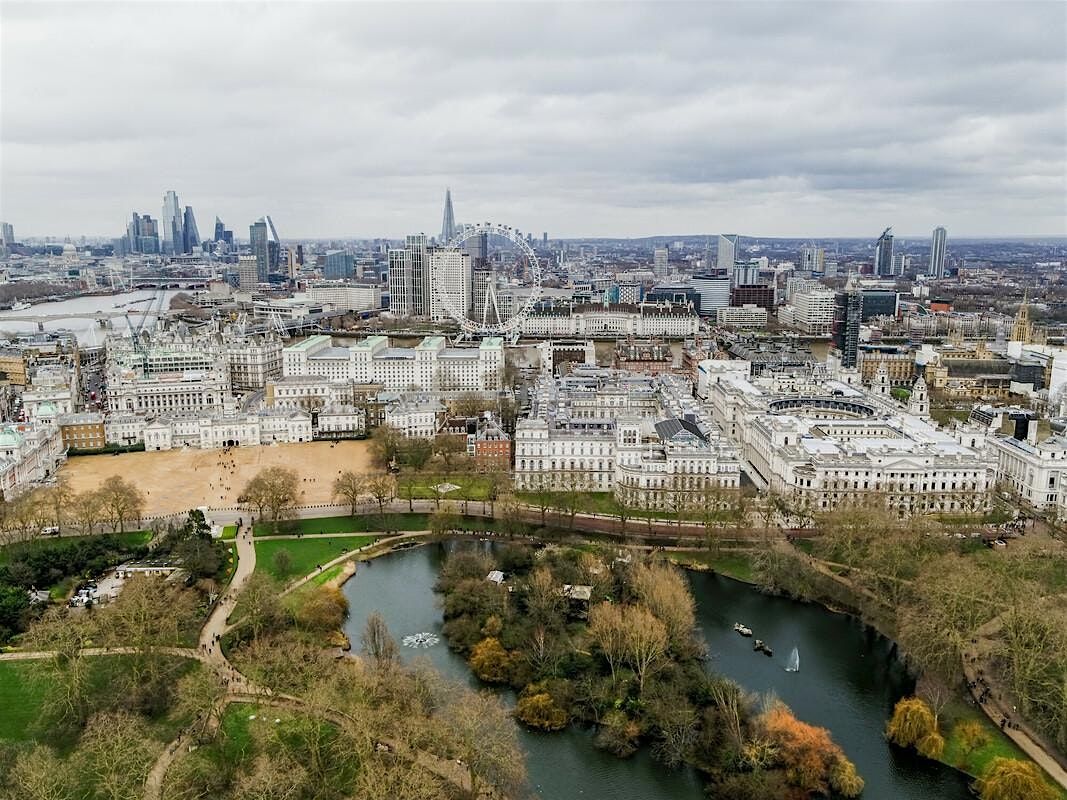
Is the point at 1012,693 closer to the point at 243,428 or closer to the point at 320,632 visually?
the point at 320,632

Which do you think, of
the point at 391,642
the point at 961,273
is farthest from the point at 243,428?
the point at 961,273

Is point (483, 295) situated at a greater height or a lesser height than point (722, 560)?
greater

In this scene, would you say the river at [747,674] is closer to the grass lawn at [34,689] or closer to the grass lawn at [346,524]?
the grass lawn at [346,524]

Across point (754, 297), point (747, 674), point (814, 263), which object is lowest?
point (747, 674)

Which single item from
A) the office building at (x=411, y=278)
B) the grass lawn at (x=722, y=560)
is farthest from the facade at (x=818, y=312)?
the grass lawn at (x=722, y=560)

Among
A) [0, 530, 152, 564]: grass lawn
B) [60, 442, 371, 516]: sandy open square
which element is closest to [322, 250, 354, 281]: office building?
[60, 442, 371, 516]: sandy open square

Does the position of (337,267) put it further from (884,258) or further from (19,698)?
(19,698)

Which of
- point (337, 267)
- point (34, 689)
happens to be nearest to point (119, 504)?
point (34, 689)
